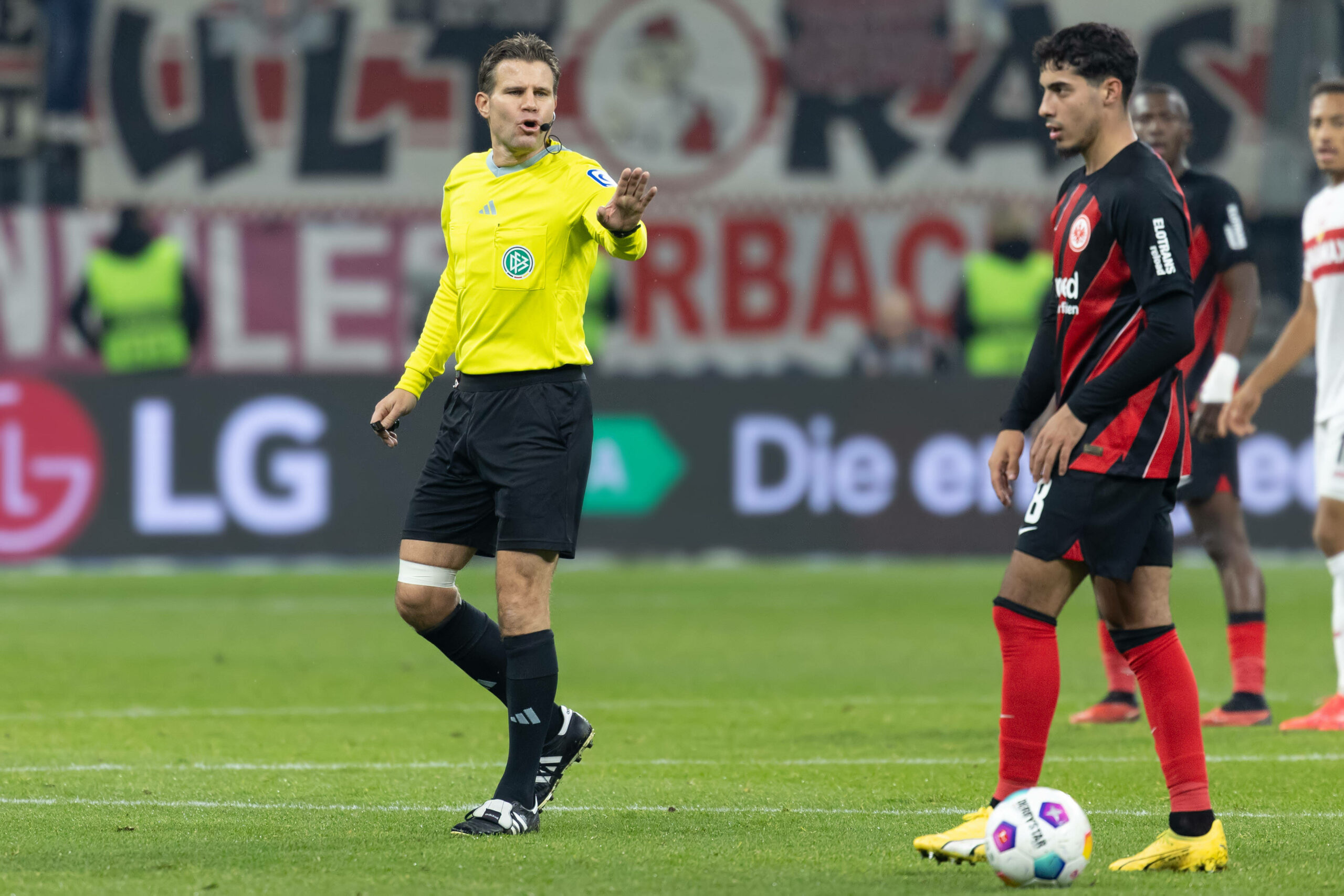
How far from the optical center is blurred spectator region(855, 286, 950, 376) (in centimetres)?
1551

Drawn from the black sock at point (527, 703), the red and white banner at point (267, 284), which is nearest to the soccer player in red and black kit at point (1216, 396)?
the black sock at point (527, 703)

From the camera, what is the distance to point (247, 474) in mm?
13484

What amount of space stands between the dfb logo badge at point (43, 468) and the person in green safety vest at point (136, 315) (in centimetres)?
232

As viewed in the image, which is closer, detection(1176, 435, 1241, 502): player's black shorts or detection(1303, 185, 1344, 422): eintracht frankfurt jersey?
detection(1303, 185, 1344, 422): eintracht frankfurt jersey

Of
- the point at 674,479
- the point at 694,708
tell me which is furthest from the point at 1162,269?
the point at 674,479

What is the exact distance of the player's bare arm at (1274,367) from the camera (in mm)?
7047

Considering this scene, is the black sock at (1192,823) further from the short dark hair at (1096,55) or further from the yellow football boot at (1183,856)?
the short dark hair at (1096,55)

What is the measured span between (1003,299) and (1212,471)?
8355 mm

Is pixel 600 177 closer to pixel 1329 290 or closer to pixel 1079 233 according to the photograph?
pixel 1079 233

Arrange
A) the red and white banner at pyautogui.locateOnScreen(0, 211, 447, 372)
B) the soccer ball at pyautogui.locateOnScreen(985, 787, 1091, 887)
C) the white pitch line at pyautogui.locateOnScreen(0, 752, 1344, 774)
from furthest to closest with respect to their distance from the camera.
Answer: the red and white banner at pyautogui.locateOnScreen(0, 211, 447, 372)
the white pitch line at pyautogui.locateOnScreen(0, 752, 1344, 774)
the soccer ball at pyautogui.locateOnScreen(985, 787, 1091, 887)

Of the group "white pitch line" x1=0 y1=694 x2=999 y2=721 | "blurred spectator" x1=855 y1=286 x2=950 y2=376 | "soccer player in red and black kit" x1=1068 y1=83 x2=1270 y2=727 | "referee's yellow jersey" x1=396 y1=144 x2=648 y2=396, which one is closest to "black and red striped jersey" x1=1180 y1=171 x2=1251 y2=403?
"soccer player in red and black kit" x1=1068 y1=83 x2=1270 y2=727

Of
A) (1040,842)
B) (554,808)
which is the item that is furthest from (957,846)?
(554,808)

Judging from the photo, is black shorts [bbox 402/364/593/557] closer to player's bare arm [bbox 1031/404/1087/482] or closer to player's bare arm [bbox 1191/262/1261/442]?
player's bare arm [bbox 1031/404/1087/482]

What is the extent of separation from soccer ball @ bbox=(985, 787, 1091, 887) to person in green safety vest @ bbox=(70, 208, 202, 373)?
39.8ft
